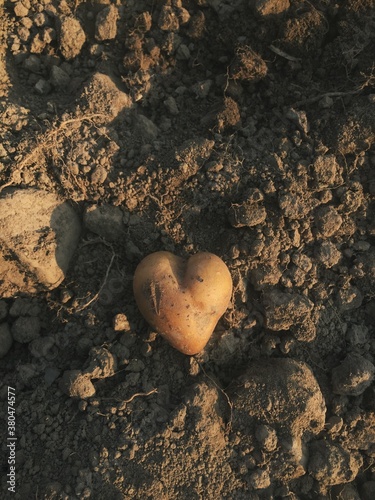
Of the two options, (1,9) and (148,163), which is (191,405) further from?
(1,9)

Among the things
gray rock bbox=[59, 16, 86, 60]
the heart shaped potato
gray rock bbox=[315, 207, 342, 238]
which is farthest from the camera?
gray rock bbox=[59, 16, 86, 60]

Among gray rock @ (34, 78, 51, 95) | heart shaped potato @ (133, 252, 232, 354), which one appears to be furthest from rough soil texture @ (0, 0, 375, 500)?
heart shaped potato @ (133, 252, 232, 354)

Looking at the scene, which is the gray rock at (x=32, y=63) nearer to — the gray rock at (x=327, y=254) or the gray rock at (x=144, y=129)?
the gray rock at (x=144, y=129)

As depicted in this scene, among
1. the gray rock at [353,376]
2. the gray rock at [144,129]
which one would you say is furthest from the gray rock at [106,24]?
the gray rock at [353,376]

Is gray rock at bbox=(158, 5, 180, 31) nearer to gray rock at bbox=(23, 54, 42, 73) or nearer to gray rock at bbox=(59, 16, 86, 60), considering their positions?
gray rock at bbox=(59, 16, 86, 60)

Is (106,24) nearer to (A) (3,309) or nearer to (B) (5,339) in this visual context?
(A) (3,309)

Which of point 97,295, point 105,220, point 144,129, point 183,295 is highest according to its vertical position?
point 144,129

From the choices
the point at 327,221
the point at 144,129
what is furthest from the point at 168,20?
the point at 327,221
